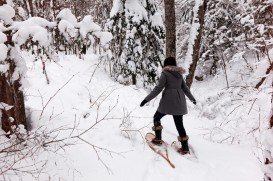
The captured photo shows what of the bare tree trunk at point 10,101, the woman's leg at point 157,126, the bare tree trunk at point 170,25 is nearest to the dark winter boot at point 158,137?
the woman's leg at point 157,126

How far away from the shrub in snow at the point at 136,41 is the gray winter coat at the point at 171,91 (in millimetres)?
7022

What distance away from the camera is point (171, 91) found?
21.0ft

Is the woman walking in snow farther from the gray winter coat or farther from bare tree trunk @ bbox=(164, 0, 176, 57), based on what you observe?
bare tree trunk @ bbox=(164, 0, 176, 57)

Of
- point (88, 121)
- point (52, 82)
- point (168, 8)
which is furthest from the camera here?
point (52, 82)

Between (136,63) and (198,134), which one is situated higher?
(136,63)

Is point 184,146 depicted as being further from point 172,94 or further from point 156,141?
point 172,94

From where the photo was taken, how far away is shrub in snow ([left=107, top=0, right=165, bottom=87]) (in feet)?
42.8

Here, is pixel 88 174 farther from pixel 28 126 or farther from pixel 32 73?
pixel 32 73

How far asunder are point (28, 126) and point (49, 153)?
1.17 metres

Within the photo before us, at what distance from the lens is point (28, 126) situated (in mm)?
6219

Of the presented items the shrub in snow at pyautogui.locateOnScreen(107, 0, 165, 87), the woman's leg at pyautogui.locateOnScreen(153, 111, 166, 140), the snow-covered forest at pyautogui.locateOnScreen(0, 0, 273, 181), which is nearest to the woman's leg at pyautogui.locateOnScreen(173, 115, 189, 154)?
the snow-covered forest at pyautogui.locateOnScreen(0, 0, 273, 181)

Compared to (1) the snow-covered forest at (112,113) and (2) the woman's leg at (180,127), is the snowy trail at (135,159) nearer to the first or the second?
(1) the snow-covered forest at (112,113)

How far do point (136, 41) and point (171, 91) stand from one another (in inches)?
285

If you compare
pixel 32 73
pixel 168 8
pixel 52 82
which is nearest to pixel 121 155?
pixel 168 8
